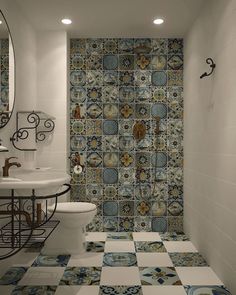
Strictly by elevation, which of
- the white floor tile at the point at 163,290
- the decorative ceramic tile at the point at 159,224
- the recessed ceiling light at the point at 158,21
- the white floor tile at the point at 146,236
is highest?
the recessed ceiling light at the point at 158,21

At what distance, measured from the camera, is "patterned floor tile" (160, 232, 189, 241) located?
3611mm

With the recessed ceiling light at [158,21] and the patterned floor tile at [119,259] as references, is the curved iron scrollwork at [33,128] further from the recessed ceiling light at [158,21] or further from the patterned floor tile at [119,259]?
the recessed ceiling light at [158,21]

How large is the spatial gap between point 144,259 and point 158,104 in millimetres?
1865

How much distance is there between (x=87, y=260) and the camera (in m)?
2.90

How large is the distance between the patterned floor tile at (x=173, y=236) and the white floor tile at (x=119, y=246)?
1.45 ft

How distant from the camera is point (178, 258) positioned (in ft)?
9.81

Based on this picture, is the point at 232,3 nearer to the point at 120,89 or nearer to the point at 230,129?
the point at 230,129

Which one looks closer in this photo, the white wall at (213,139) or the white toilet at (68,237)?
the white wall at (213,139)

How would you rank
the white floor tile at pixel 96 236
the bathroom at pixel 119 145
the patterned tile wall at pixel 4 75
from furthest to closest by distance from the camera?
the white floor tile at pixel 96 236, the patterned tile wall at pixel 4 75, the bathroom at pixel 119 145

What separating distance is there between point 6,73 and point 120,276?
1.93 meters

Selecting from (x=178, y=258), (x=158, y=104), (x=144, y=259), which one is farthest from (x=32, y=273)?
(x=158, y=104)

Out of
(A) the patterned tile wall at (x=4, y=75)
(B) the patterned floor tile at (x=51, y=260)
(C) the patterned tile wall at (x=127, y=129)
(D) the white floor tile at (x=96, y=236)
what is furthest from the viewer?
(C) the patterned tile wall at (x=127, y=129)

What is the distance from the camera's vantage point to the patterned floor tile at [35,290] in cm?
225

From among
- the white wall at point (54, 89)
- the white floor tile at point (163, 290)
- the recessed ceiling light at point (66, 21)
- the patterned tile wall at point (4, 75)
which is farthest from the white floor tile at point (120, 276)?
the recessed ceiling light at point (66, 21)
